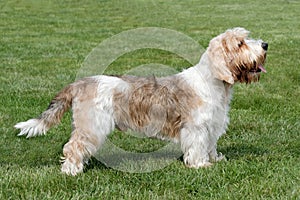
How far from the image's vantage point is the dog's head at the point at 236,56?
229 inches

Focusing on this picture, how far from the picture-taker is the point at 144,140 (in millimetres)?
7230

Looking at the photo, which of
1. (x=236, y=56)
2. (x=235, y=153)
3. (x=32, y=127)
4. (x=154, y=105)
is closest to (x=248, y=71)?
(x=236, y=56)

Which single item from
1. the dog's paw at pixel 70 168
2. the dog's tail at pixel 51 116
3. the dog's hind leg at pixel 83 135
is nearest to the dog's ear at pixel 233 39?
the dog's hind leg at pixel 83 135

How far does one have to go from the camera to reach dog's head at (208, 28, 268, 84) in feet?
19.1

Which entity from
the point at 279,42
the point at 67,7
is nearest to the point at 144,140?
the point at 279,42

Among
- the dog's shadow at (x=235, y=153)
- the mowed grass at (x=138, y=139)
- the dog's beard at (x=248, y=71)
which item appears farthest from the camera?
the dog's shadow at (x=235, y=153)

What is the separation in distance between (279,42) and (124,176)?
12.1 metres

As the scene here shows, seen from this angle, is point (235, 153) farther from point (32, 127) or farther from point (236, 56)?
point (32, 127)

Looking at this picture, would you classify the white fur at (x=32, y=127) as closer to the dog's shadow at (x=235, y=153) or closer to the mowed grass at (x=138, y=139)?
the mowed grass at (x=138, y=139)

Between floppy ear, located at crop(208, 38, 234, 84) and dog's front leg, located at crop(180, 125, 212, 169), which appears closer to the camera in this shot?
floppy ear, located at crop(208, 38, 234, 84)

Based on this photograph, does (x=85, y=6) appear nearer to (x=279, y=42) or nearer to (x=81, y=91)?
(x=279, y=42)

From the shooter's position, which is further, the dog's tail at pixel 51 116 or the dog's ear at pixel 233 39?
the dog's tail at pixel 51 116

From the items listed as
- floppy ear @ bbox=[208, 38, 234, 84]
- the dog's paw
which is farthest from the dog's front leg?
the dog's paw

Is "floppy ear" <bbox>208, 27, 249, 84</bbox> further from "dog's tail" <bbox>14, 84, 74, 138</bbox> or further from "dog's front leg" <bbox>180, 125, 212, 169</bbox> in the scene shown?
"dog's tail" <bbox>14, 84, 74, 138</bbox>
